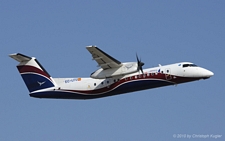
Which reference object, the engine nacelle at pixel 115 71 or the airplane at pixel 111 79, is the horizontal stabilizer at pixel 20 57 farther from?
the engine nacelle at pixel 115 71

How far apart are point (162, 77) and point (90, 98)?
19.4 ft

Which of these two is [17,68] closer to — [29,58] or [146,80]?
[29,58]

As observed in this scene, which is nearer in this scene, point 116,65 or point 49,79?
point 116,65

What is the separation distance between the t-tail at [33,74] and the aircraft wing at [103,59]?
16.4 ft

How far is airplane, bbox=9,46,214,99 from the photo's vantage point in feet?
96.8

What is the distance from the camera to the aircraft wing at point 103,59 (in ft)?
92.7

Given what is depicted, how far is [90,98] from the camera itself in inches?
1248

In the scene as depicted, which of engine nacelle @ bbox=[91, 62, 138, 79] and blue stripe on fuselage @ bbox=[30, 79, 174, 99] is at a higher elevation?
engine nacelle @ bbox=[91, 62, 138, 79]

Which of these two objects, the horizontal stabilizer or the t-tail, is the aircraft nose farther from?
the horizontal stabilizer

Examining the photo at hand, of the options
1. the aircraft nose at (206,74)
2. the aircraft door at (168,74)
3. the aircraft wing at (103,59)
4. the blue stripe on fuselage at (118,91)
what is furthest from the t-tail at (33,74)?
the aircraft nose at (206,74)

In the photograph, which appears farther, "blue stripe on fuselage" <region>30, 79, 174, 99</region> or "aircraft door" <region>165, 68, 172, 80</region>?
"blue stripe on fuselage" <region>30, 79, 174, 99</region>

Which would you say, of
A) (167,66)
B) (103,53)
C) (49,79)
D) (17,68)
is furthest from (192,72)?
(17,68)

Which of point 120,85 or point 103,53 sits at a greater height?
point 103,53

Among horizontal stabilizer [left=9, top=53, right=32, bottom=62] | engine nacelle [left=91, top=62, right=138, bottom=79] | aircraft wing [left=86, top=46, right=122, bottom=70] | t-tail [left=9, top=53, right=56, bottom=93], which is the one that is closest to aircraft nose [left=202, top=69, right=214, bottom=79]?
engine nacelle [left=91, top=62, right=138, bottom=79]
